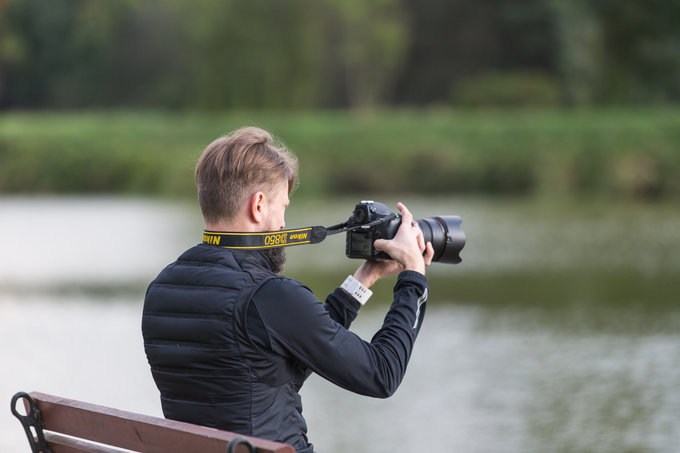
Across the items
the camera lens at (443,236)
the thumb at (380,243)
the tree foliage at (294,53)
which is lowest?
the thumb at (380,243)

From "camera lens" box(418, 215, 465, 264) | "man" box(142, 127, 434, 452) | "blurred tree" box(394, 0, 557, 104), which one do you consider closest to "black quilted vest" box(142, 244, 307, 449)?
"man" box(142, 127, 434, 452)

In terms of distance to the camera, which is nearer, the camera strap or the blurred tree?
the camera strap

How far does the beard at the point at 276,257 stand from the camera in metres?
2.65

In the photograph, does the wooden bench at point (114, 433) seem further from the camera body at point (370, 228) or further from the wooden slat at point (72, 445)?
the camera body at point (370, 228)

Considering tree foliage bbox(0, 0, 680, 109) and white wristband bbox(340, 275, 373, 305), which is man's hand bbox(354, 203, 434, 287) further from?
tree foliage bbox(0, 0, 680, 109)

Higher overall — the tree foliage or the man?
the tree foliage

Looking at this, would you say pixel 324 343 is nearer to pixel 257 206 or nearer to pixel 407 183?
pixel 257 206

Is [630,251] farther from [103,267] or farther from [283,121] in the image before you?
[283,121]

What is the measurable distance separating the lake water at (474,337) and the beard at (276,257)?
2953mm

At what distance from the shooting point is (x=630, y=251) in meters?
14.4

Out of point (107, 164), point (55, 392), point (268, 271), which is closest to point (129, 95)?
point (107, 164)

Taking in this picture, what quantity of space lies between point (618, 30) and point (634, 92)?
31.1ft

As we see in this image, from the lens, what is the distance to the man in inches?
97.0

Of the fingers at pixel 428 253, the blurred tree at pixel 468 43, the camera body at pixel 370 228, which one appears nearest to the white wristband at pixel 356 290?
the camera body at pixel 370 228
